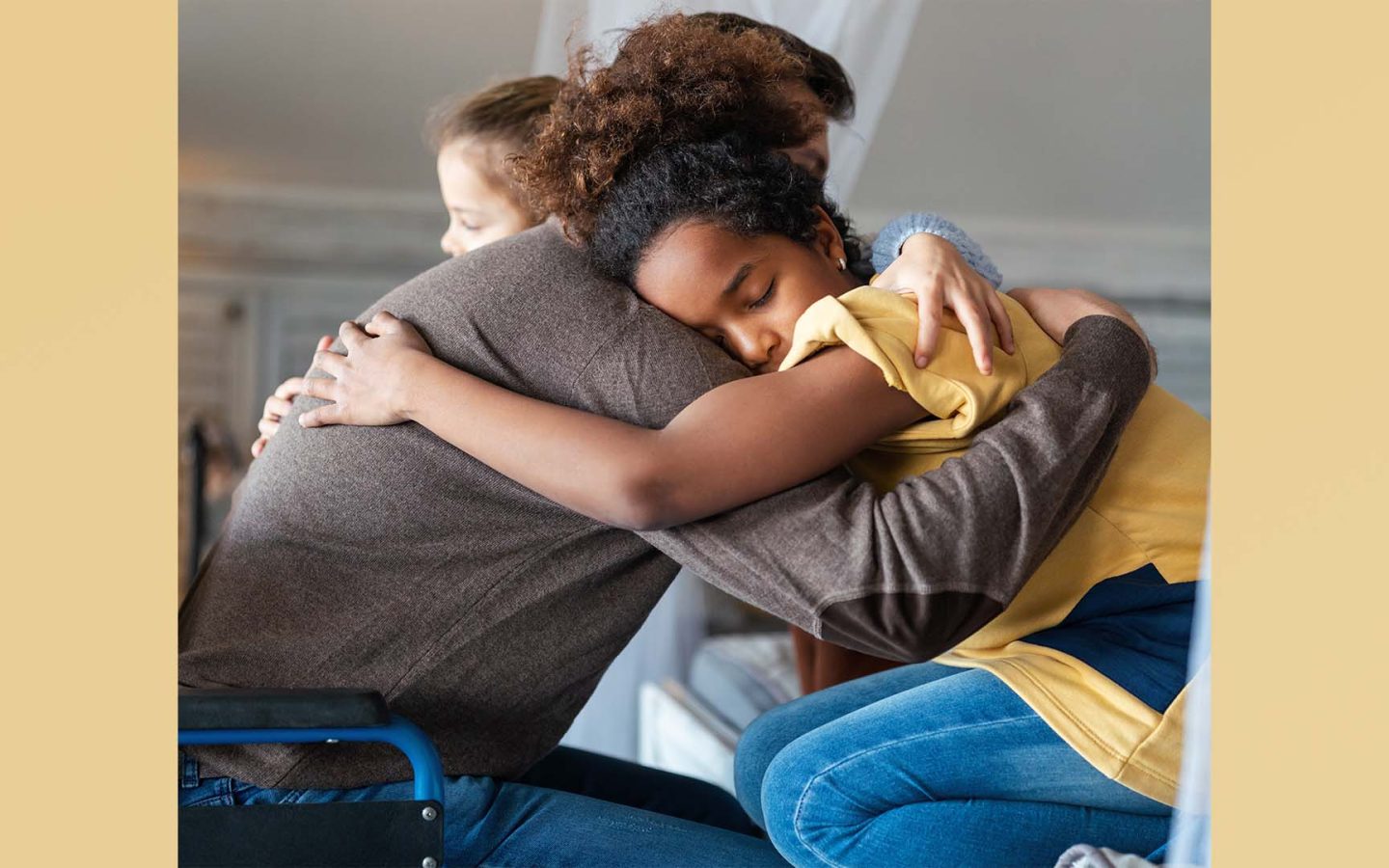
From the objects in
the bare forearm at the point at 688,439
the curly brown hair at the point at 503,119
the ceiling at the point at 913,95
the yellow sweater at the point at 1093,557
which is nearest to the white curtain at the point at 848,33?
the curly brown hair at the point at 503,119

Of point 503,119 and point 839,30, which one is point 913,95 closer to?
point 839,30

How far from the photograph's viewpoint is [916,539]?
0.95 meters

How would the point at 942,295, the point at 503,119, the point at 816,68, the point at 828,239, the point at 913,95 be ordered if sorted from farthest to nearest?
1. the point at 913,95
2. the point at 503,119
3. the point at 816,68
4. the point at 828,239
5. the point at 942,295

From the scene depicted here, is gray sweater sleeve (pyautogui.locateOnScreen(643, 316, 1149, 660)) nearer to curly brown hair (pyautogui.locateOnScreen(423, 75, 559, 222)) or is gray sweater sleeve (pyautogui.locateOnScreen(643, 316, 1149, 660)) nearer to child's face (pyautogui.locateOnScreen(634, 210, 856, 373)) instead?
child's face (pyautogui.locateOnScreen(634, 210, 856, 373))

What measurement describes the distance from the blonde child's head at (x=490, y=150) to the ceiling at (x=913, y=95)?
1.72 m

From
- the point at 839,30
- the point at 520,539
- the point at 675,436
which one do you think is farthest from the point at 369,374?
the point at 839,30

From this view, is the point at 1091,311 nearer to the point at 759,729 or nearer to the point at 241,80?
the point at 759,729

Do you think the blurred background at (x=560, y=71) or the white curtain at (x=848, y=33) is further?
the blurred background at (x=560, y=71)

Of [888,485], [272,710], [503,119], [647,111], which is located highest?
[647,111]

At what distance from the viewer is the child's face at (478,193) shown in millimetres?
1780

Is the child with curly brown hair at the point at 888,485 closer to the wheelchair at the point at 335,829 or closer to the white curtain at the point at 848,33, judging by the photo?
the wheelchair at the point at 335,829

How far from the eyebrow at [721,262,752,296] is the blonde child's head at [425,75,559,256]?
0.67m

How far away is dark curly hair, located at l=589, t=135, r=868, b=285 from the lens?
1.13 metres

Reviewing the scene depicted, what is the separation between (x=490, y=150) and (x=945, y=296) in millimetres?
892
